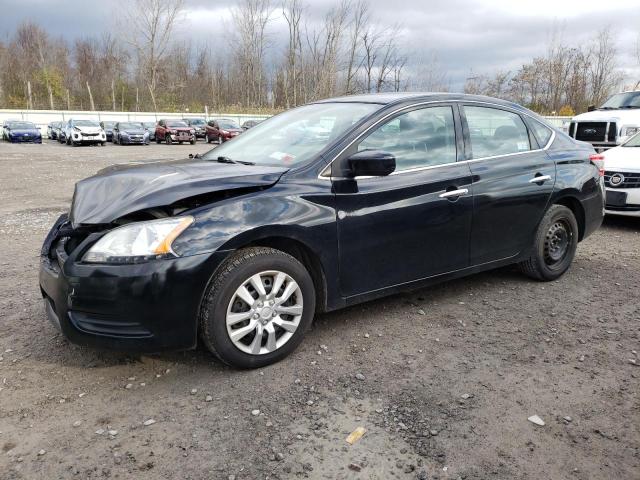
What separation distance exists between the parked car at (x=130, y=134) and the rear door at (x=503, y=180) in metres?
30.4

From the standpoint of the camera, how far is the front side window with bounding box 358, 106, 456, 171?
3.67 meters

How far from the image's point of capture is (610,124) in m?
12.2

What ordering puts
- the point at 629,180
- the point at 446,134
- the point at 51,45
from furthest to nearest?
1. the point at 51,45
2. the point at 629,180
3. the point at 446,134

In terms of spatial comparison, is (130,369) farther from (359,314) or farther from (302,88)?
(302,88)

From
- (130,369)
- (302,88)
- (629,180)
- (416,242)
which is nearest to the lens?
(130,369)

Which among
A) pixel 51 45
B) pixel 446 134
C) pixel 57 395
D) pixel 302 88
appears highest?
pixel 51 45

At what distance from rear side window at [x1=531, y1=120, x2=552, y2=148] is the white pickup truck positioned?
8.03 meters

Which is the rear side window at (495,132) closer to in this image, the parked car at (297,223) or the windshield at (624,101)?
the parked car at (297,223)

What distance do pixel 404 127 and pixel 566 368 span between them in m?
1.95

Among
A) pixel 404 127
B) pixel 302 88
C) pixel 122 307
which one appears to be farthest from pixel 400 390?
pixel 302 88

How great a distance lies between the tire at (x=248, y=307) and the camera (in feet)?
9.66

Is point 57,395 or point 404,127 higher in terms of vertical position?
point 404,127

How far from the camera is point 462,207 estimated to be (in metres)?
3.93

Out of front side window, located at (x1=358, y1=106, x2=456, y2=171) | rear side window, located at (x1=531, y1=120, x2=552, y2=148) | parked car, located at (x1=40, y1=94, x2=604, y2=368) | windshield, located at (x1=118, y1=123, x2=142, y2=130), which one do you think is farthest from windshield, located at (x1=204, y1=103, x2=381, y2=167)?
windshield, located at (x1=118, y1=123, x2=142, y2=130)
